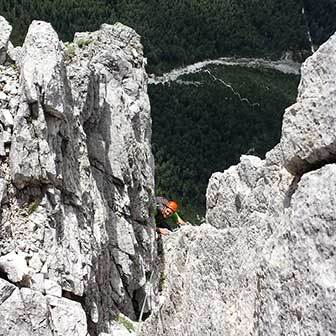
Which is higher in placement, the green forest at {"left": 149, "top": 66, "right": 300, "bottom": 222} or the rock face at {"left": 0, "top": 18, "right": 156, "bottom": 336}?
the rock face at {"left": 0, "top": 18, "right": 156, "bottom": 336}

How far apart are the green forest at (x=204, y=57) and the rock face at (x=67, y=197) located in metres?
32.2

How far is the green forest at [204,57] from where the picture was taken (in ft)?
236

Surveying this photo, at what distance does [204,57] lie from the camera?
112500 millimetres

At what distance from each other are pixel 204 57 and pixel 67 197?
307ft

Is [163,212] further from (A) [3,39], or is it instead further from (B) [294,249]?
(B) [294,249]

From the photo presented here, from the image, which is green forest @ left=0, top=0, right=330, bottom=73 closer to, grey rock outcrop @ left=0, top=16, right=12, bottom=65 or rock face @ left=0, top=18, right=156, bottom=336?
rock face @ left=0, top=18, right=156, bottom=336

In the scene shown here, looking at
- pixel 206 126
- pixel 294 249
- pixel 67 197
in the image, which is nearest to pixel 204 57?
pixel 206 126

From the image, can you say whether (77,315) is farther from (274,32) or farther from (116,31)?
(274,32)

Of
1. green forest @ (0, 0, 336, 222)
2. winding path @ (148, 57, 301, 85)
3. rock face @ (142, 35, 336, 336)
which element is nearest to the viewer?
rock face @ (142, 35, 336, 336)

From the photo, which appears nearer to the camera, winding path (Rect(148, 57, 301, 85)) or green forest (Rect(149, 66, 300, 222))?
green forest (Rect(149, 66, 300, 222))

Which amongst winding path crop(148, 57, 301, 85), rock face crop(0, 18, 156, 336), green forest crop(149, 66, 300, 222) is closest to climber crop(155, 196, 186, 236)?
rock face crop(0, 18, 156, 336)

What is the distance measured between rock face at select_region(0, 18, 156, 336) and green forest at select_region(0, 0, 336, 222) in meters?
32.2

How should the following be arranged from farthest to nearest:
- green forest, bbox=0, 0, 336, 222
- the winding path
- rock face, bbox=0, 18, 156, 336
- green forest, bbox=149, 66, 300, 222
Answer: the winding path < green forest, bbox=0, 0, 336, 222 < green forest, bbox=149, 66, 300, 222 < rock face, bbox=0, 18, 156, 336

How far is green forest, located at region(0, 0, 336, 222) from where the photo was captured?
72.0 metres
